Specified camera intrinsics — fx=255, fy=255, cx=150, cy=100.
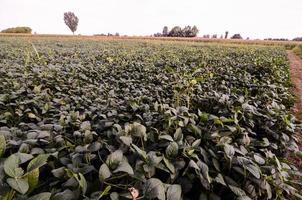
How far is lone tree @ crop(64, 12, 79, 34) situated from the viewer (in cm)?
8894

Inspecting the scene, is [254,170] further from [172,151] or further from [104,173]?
[104,173]

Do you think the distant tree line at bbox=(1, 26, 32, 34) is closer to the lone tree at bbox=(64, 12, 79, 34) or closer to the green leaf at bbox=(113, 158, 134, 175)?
the lone tree at bbox=(64, 12, 79, 34)

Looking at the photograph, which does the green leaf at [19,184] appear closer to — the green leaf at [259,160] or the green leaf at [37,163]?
the green leaf at [37,163]

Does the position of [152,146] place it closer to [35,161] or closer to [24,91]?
[35,161]

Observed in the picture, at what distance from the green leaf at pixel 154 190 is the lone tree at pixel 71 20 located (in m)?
95.9

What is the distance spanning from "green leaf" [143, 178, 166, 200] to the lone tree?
95.9 meters

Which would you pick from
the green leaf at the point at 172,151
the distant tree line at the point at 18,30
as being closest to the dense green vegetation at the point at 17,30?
the distant tree line at the point at 18,30

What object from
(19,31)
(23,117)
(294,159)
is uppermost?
(23,117)

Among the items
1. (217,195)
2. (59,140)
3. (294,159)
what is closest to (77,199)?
(59,140)

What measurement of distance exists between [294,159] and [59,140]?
357 centimetres

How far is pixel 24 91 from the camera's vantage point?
4027 mm

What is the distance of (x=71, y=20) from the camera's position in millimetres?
89625

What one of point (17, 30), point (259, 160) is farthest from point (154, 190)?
point (17, 30)

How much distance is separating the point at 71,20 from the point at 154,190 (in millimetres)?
96783
